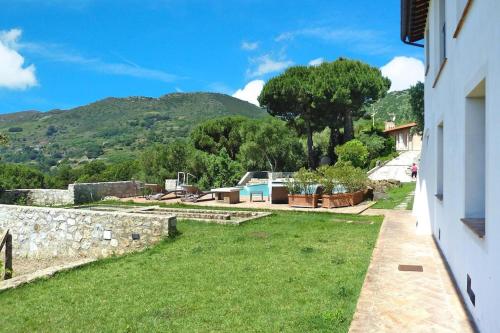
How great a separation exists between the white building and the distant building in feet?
142

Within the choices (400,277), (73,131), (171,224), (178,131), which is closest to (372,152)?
(171,224)

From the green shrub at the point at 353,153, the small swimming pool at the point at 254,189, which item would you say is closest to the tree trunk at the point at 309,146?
the green shrub at the point at 353,153

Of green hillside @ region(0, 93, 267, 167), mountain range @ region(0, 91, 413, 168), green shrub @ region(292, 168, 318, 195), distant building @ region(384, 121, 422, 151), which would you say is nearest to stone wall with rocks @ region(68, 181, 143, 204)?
green shrub @ region(292, 168, 318, 195)

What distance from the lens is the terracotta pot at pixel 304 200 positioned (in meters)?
15.0

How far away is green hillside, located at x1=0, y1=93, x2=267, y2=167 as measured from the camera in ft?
291

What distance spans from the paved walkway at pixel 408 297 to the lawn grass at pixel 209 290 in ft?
0.73

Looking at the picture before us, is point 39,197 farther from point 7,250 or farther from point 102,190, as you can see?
point 7,250

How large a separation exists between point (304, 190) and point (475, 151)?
36.2ft

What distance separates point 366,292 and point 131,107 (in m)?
121

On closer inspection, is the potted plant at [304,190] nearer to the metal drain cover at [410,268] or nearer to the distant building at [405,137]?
the metal drain cover at [410,268]

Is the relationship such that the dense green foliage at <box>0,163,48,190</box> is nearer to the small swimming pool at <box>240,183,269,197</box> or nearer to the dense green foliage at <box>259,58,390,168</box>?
the dense green foliage at <box>259,58,390,168</box>

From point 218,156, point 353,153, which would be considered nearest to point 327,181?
point 218,156

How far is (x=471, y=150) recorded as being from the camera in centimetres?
461

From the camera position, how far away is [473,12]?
4195 mm
